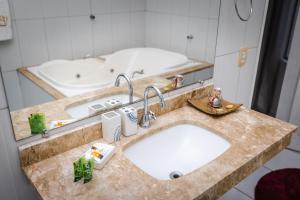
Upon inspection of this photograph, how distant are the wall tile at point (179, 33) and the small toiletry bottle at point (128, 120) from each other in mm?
523

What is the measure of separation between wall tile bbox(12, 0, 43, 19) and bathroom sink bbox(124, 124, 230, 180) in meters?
0.67

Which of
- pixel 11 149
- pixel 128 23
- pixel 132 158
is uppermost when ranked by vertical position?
pixel 128 23

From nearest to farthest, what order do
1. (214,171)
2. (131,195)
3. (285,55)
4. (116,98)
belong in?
(131,195) → (214,171) → (116,98) → (285,55)

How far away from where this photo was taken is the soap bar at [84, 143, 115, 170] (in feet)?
3.36

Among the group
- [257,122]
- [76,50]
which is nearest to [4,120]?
[76,50]

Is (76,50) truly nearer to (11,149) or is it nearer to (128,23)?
(128,23)

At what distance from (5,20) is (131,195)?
2.49ft

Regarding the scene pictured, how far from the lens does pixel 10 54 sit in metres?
1.00

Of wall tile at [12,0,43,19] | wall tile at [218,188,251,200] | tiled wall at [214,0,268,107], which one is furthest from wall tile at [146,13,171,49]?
wall tile at [218,188,251,200]

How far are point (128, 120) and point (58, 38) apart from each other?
1.51 feet

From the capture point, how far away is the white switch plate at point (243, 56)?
183 cm

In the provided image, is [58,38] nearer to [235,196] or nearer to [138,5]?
[138,5]

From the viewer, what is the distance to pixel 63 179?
0.97 m

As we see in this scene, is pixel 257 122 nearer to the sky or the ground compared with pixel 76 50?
nearer to the ground
